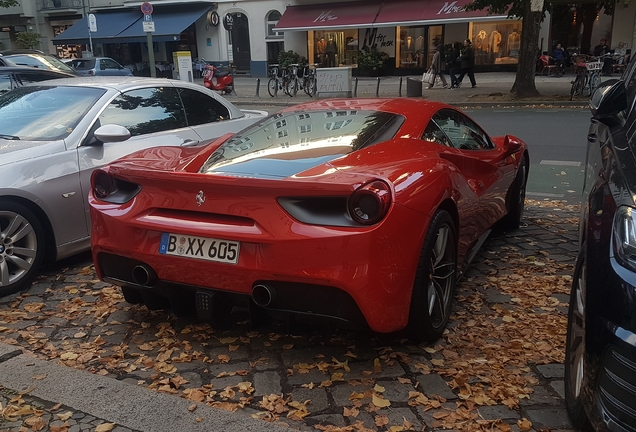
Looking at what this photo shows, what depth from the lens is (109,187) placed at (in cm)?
355

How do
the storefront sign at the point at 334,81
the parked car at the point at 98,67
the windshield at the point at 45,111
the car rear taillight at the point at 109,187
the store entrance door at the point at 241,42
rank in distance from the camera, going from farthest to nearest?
1. the store entrance door at the point at 241,42
2. the parked car at the point at 98,67
3. the storefront sign at the point at 334,81
4. the windshield at the point at 45,111
5. the car rear taillight at the point at 109,187

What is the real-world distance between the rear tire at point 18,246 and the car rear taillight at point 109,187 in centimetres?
101

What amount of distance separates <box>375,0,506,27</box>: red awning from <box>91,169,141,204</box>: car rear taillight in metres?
25.7

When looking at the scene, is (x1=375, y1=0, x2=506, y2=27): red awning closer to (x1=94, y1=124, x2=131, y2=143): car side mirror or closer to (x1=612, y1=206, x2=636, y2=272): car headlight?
(x1=94, y1=124, x2=131, y2=143): car side mirror

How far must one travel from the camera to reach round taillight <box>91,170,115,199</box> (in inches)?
140

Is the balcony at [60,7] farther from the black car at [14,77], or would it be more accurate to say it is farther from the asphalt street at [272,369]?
the asphalt street at [272,369]

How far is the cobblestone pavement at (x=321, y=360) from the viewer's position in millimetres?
2842

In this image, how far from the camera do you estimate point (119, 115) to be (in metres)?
5.18

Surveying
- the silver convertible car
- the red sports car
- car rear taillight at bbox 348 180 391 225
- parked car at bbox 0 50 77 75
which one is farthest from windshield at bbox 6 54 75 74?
car rear taillight at bbox 348 180 391 225

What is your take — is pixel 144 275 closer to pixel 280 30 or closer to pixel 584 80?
pixel 584 80

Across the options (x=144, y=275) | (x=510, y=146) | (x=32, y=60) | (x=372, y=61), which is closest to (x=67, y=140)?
(x=144, y=275)

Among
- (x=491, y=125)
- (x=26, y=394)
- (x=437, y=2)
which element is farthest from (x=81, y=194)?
(x=437, y=2)

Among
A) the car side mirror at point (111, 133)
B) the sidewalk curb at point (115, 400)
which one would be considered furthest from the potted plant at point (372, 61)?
the sidewalk curb at point (115, 400)

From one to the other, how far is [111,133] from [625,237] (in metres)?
3.70
